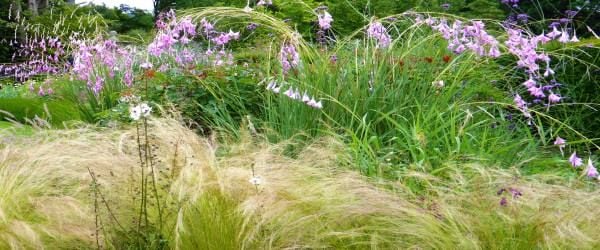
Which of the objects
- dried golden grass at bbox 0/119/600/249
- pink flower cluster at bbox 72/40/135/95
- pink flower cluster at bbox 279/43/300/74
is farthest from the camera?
pink flower cluster at bbox 72/40/135/95

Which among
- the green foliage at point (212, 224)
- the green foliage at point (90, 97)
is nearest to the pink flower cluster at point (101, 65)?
the green foliage at point (90, 97)

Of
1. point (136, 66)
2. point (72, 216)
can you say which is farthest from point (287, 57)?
point (136, 66)

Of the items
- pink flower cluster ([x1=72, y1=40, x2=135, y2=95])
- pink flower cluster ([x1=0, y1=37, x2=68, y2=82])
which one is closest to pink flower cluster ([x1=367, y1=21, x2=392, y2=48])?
pink flower cluster ([x1=72, y1=40, x2=135, y2=95])

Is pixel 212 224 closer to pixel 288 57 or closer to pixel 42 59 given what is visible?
pixel 288 57

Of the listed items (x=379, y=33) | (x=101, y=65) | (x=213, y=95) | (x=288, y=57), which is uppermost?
(x=379, y=33)

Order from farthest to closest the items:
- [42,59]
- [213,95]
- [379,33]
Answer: [42,59] < [213,95] < [379,33]

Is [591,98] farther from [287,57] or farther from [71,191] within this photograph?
[71,191]

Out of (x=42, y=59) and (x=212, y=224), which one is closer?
(x=212, y=224)

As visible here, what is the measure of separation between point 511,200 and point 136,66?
5.82 m

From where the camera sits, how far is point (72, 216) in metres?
2.42

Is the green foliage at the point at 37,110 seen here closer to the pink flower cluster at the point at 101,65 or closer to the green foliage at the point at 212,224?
the pink flower cluster at the point at 101,65

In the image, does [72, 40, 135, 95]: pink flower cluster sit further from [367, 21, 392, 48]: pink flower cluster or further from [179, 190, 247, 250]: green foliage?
[179, 190, 247, 250]: green foliage

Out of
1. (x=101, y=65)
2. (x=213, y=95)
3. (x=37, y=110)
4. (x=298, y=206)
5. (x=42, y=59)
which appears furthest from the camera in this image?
(x=42, y=59)

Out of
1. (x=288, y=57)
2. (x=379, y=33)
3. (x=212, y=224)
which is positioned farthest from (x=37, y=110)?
(x=212, y=224)
